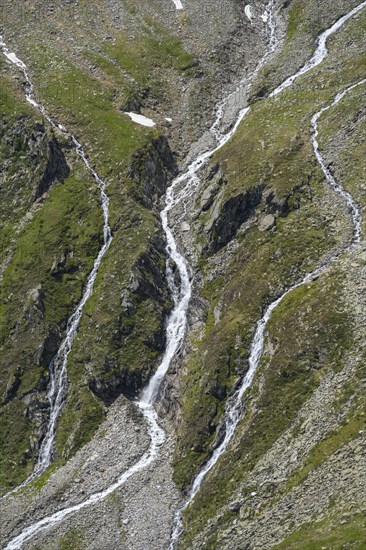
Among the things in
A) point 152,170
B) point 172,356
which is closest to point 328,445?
point 172,356

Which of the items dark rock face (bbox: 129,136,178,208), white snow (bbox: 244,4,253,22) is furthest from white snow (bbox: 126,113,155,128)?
white snow (bbox: 244,4,253,22)

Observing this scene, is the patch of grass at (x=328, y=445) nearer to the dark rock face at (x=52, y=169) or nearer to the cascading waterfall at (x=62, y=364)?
the cascading waterfall at (x=62, y=364)

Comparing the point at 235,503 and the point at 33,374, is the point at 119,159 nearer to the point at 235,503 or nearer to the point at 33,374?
the point at 33,374

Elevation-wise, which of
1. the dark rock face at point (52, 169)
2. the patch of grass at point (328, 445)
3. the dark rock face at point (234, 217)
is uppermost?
the dark rock face at point (52, 169)

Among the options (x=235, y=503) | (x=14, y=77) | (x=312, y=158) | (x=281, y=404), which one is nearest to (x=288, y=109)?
(x=312, y=158)

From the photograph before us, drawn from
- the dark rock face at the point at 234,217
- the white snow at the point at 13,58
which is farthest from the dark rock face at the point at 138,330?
the white snow at the point at 13,58

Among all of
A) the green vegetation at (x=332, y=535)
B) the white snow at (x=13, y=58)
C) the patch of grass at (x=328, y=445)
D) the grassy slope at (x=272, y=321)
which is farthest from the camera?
the white snow at (x=13, y=58)

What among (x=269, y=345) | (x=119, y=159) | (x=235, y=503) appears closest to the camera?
(x=235, y=503)
